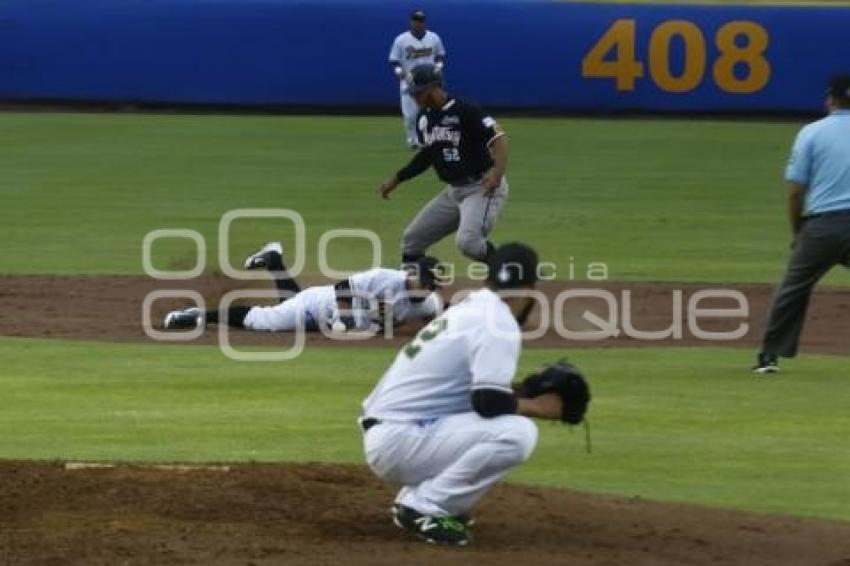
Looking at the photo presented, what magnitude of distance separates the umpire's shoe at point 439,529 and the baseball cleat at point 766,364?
222 inches

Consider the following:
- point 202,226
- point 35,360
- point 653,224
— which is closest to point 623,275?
point 653,224

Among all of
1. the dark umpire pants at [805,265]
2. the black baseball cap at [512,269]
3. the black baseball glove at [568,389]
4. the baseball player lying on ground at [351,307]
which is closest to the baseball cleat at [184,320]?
the baseball player lying on ground at [351,307]

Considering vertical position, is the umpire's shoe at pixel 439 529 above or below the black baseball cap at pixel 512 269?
below

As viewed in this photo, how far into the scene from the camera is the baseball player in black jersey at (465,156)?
1636cm

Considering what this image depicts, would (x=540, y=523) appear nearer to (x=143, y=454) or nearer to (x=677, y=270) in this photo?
(x=143, y=454)

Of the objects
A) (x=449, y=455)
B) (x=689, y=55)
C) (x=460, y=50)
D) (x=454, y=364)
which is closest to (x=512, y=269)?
(x=454, y=364)

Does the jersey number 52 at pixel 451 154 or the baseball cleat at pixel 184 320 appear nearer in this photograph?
the baseball cleat at pixel 184 320

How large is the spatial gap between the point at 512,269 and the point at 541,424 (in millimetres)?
4137

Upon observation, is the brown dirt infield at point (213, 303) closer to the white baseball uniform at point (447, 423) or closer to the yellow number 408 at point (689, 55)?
the white baseball uniform at point (447, 423)

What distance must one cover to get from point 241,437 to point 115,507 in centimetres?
232

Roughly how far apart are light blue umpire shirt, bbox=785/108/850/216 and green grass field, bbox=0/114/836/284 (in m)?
6.23

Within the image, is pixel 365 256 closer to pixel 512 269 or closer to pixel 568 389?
pixel 568 389

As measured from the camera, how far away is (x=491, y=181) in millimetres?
16438

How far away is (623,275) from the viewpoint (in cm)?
1966
